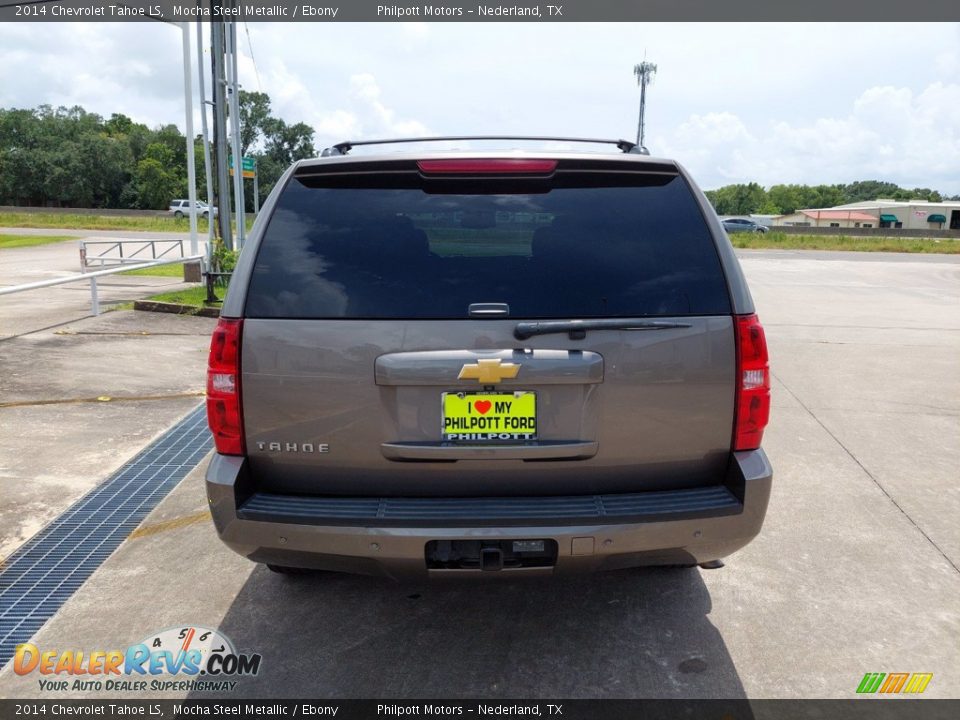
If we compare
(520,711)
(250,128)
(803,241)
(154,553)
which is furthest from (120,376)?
(250,128)

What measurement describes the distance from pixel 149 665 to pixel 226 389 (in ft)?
4.08

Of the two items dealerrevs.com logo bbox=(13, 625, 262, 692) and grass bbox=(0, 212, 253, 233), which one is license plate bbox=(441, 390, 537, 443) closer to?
dealerrevs.com logo bbox=(13, 625, 262, 692)

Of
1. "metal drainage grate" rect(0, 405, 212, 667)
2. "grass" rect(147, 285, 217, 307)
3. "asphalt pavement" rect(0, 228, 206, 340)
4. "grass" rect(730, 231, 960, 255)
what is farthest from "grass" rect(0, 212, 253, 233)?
"metal drainage grate" rect(0, 405, 212, 667)

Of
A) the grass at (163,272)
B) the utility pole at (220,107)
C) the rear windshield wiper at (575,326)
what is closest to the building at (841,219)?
the grass at (163,272)

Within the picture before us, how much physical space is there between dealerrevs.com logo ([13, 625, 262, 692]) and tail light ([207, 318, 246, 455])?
93cm

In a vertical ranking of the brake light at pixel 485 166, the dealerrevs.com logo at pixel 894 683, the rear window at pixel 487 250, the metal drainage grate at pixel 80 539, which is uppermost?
the brake light at pixel 485 166

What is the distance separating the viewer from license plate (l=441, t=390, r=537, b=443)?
2551 mm

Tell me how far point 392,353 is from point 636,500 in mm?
1036

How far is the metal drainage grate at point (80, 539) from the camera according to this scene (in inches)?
129

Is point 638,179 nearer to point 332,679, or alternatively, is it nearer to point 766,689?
point 766,689

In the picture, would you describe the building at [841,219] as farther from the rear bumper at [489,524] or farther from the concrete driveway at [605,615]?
the rear bumper at [489,524]

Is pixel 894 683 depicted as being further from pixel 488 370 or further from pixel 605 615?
pixel 488 370

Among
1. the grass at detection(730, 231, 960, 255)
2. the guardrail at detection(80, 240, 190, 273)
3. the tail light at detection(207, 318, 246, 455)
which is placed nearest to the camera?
the tail light at detection(207, 318, 246, 455)

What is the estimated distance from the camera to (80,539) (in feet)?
13.1
